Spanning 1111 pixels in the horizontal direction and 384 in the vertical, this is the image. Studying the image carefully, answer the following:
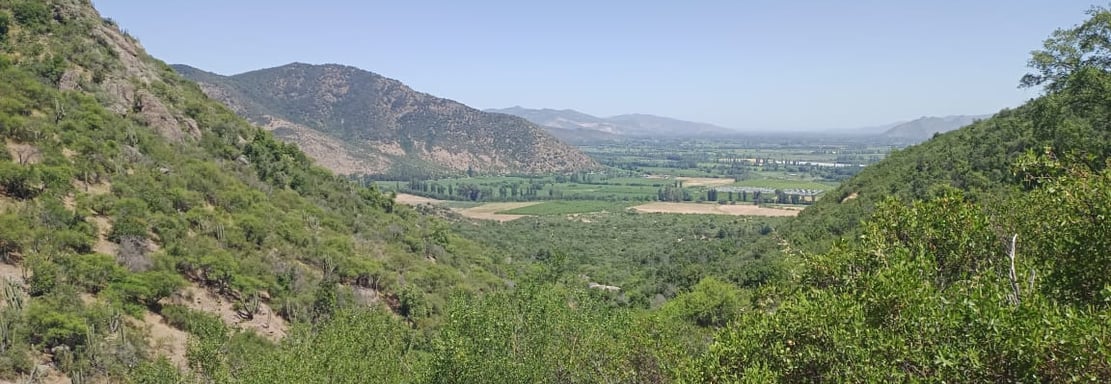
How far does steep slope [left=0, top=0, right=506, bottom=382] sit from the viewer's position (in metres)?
21.3

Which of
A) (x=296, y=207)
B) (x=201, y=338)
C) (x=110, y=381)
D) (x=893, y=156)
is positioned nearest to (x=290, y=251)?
(x=296, y=207)

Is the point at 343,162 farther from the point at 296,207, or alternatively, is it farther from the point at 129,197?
the point at 129,197

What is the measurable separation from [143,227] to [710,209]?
118174 mm

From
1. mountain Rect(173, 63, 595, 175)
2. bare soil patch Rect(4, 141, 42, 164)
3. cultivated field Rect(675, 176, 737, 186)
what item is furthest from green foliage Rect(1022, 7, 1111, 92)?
cultivated field Rect(675, 176, 737, 186)

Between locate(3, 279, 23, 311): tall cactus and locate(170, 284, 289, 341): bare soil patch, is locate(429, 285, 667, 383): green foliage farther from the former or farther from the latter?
locate(170, 284, 289, 341): bare soil patch

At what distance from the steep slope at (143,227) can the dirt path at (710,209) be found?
84288 millimetres

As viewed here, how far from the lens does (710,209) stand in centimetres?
13250

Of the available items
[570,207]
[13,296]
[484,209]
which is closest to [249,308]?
[13,296]

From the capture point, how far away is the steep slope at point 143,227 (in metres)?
21.3

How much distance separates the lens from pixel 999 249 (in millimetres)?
8938

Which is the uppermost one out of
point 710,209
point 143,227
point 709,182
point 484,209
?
point 143,227

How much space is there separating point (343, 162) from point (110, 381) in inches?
5455

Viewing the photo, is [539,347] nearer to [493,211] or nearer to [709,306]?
[709,306]

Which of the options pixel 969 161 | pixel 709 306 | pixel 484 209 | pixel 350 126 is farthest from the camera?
pixel 350 126
